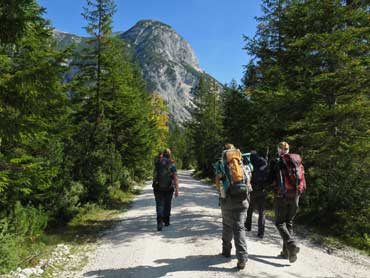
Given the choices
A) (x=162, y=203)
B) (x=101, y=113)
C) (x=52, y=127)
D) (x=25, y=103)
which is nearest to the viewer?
(x=25, y=103)

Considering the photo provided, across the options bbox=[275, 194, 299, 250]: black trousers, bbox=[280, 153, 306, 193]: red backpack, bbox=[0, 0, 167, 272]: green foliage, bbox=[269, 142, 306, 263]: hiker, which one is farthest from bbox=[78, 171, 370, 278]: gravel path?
bbox=[0, 0, 167, 272]: green foliage

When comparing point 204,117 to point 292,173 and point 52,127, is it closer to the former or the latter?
point 52,127

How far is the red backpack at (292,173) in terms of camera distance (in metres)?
6.76

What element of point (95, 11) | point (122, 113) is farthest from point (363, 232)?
point (95, 11)

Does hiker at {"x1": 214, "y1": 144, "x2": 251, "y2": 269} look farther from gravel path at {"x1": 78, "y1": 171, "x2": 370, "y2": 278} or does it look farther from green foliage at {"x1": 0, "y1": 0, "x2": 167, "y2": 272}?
green foliage at {"x1": 0, "y1": 0, "x2": 167, "y2": 272}

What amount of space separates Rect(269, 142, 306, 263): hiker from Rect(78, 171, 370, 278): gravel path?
1.35ft

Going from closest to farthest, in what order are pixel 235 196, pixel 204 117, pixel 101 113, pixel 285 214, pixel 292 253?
pixel 235 196, pixel 292 253, pixel 285 214, pixel 101 113, pixel 204 117

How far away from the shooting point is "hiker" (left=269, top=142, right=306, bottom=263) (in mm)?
6723

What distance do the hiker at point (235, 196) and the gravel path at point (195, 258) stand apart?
503mm

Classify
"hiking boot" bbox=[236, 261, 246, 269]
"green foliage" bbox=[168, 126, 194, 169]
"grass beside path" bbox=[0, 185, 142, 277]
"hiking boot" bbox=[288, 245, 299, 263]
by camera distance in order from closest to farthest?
1. "hiking boot" bbox=[236, 261, 246, 269]
2. "hiking boot" bbox=[288, 245, 299, 263]
3. "grass beside path" bbox=[0, 185, 142, 277]
4. "green foliage" bbox=[168, 126, 194, 169]

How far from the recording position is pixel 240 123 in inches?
823

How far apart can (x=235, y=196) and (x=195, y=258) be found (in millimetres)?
1729

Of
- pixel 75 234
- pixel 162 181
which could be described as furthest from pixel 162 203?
pixel 75 234

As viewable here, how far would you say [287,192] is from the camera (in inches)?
267
